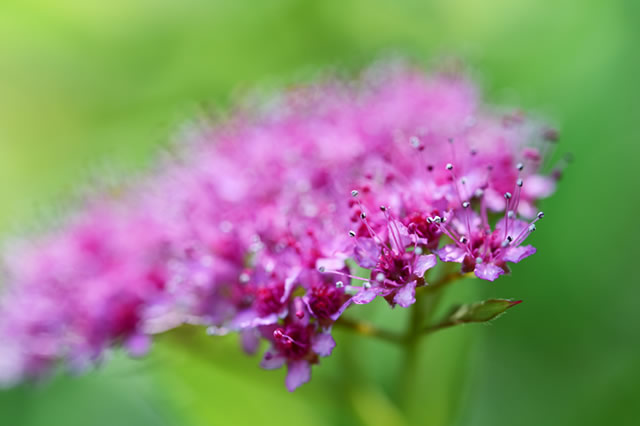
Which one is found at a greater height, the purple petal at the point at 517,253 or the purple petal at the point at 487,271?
the purple petal at the point at 517,253

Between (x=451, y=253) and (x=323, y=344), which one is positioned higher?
(x=451, y=253)

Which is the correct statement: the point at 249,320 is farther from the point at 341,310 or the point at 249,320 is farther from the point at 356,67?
the point at 356,67

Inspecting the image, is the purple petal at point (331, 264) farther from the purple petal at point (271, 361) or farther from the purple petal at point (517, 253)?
the purple petal at point (517, 253)

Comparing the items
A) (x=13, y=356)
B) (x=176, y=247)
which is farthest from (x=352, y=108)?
(x=13, y=356)

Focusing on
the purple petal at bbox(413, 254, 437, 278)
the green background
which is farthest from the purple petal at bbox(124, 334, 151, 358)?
the purple petal at bbox(413, 254, 437, 278)

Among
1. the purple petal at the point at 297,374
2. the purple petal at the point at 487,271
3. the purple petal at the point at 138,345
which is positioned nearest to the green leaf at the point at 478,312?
the purple petal at the point at 487,271

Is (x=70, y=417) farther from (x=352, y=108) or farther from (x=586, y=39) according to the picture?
(x=586, y=39)

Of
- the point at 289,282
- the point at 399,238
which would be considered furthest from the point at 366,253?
the point at 289,282
